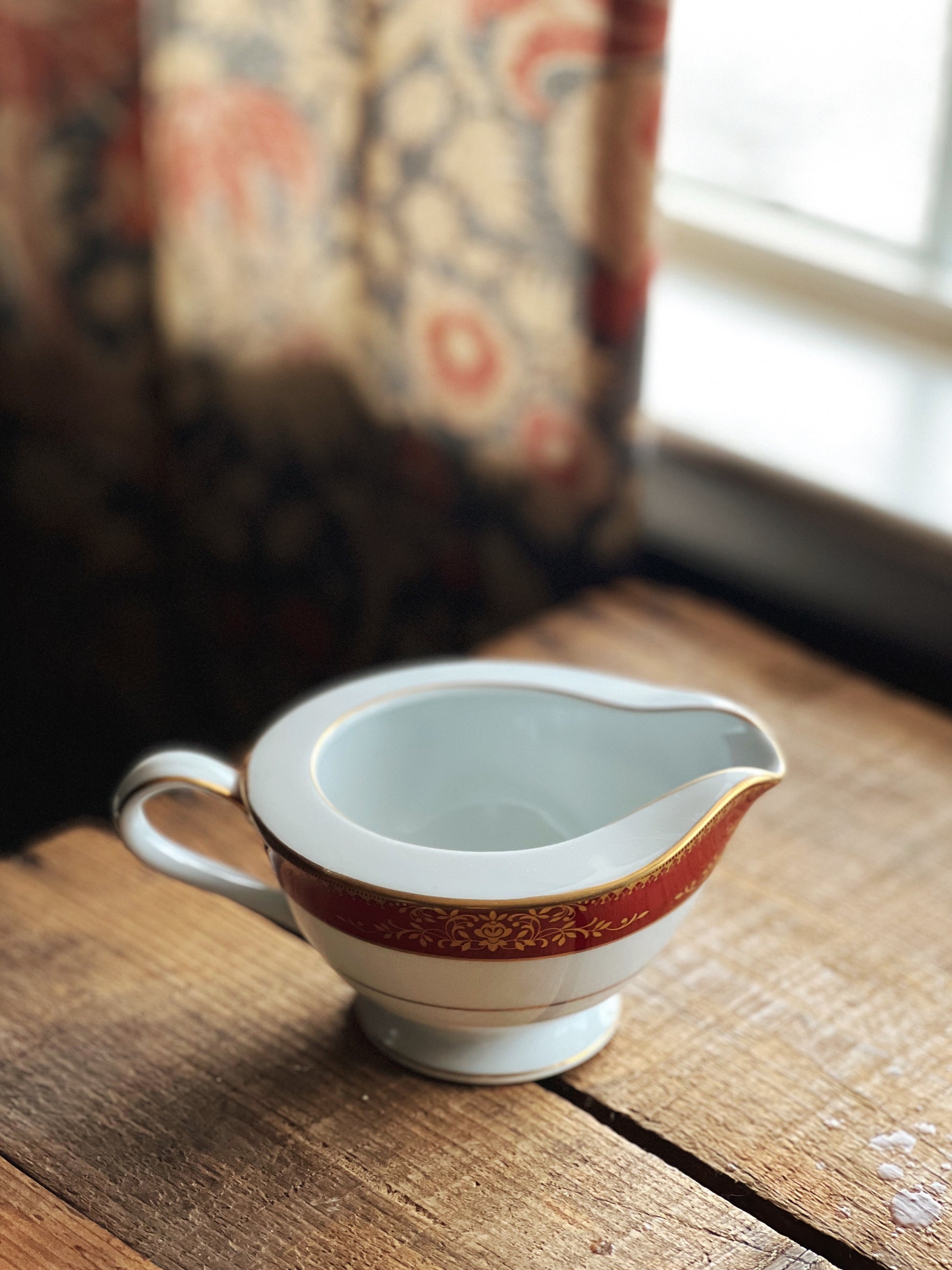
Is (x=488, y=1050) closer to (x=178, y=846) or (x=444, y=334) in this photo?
(x=178, y=846)

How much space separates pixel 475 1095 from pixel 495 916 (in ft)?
0.39

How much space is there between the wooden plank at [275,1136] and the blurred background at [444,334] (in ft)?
1.70

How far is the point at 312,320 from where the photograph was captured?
1.13 metres

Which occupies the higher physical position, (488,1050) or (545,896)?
(545,896)

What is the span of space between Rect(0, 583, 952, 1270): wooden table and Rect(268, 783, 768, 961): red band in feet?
0.31

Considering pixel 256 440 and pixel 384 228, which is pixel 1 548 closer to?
pixel 256 440

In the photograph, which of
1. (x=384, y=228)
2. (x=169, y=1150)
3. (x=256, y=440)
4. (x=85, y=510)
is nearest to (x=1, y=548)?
(x=85, y=510)

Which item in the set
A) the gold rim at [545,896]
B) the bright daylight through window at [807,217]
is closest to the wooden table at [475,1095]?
the gold rim at [545,896]

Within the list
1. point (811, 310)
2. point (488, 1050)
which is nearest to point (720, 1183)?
point (488, 1050)

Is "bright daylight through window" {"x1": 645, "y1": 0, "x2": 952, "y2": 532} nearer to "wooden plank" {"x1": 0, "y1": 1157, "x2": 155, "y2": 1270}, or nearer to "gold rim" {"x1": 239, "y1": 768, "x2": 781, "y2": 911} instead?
"gold rim" {"x1": 239, "y1": 768, "x2": 781, "y2": 911}

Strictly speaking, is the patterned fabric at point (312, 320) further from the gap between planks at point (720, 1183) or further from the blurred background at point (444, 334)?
the gap between planks at point (720, 1183)

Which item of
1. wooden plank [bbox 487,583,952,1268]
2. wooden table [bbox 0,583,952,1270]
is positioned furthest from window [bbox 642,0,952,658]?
wooden table [bbox 0,583,952,1270]

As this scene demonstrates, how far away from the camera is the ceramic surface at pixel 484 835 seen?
0.49m

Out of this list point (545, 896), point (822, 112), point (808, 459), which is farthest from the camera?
point (822, 112)
